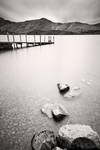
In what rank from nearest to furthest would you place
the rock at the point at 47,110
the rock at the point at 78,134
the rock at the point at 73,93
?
1. the rock at the point at 78,134
2. the rock at the point at 47,110
3. the rock at the point at 73,93

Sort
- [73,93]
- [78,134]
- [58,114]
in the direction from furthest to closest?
[73,93] → [58,114] → [78,134]

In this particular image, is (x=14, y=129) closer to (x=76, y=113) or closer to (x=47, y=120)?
(x=47, y=120)

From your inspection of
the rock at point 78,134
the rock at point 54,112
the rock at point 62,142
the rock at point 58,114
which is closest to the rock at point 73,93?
the rock at point 54,112

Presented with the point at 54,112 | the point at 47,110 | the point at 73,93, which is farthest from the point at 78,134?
the point at 73,93

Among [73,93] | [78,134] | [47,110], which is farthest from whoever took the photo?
[73,93]

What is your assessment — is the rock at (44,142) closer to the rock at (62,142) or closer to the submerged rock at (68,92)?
the rock at (62,142)

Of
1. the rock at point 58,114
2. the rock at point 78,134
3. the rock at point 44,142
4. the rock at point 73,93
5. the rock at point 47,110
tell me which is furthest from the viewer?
the rock at point 73,93

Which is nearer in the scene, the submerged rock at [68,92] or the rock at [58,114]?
the rock at [58,114]

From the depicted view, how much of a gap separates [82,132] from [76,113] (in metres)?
1.91

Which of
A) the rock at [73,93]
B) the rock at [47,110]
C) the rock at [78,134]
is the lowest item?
the rock at [47,110]

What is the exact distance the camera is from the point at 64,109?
5332mm

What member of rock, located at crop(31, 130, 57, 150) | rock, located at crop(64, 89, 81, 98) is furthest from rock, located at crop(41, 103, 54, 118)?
rock, located at crop(64, 89, 81, 98)

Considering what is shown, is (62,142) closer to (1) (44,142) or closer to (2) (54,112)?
(1) (44,142)

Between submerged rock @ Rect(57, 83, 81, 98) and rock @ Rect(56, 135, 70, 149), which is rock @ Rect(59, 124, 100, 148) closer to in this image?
rock @ Rect(56, 135, 70, 149)
